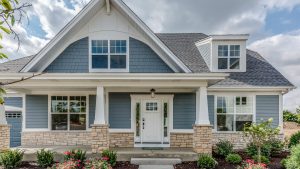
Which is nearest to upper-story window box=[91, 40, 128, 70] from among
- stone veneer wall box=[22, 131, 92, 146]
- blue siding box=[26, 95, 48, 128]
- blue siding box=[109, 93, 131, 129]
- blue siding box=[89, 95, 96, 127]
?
blue siding box=[109, 93, 131, 129]

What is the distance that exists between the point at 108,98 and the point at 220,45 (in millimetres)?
6672

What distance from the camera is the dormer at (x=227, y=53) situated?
13.6m

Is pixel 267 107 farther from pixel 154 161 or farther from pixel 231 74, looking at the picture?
pixel 154 161

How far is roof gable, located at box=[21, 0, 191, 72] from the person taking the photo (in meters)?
10.9

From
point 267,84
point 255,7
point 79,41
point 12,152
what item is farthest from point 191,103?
point 12,152

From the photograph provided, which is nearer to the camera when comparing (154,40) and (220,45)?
(154,40)

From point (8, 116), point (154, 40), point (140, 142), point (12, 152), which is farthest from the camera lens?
point (8, 116)

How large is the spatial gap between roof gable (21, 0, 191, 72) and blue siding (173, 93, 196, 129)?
1.72 meters

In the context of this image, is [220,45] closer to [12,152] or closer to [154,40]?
[154,40]

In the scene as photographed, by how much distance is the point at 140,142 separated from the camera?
12219 millimetres

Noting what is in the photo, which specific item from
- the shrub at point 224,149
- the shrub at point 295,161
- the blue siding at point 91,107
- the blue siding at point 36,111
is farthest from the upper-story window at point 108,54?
the shrub at point 295,161

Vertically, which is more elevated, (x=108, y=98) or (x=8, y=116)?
(x=108, y=98)

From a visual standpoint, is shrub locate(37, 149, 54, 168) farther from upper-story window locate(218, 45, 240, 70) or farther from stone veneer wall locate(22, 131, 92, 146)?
upper-story window locate(218, 45, 240, 70)

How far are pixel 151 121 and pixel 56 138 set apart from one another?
4744 mm
